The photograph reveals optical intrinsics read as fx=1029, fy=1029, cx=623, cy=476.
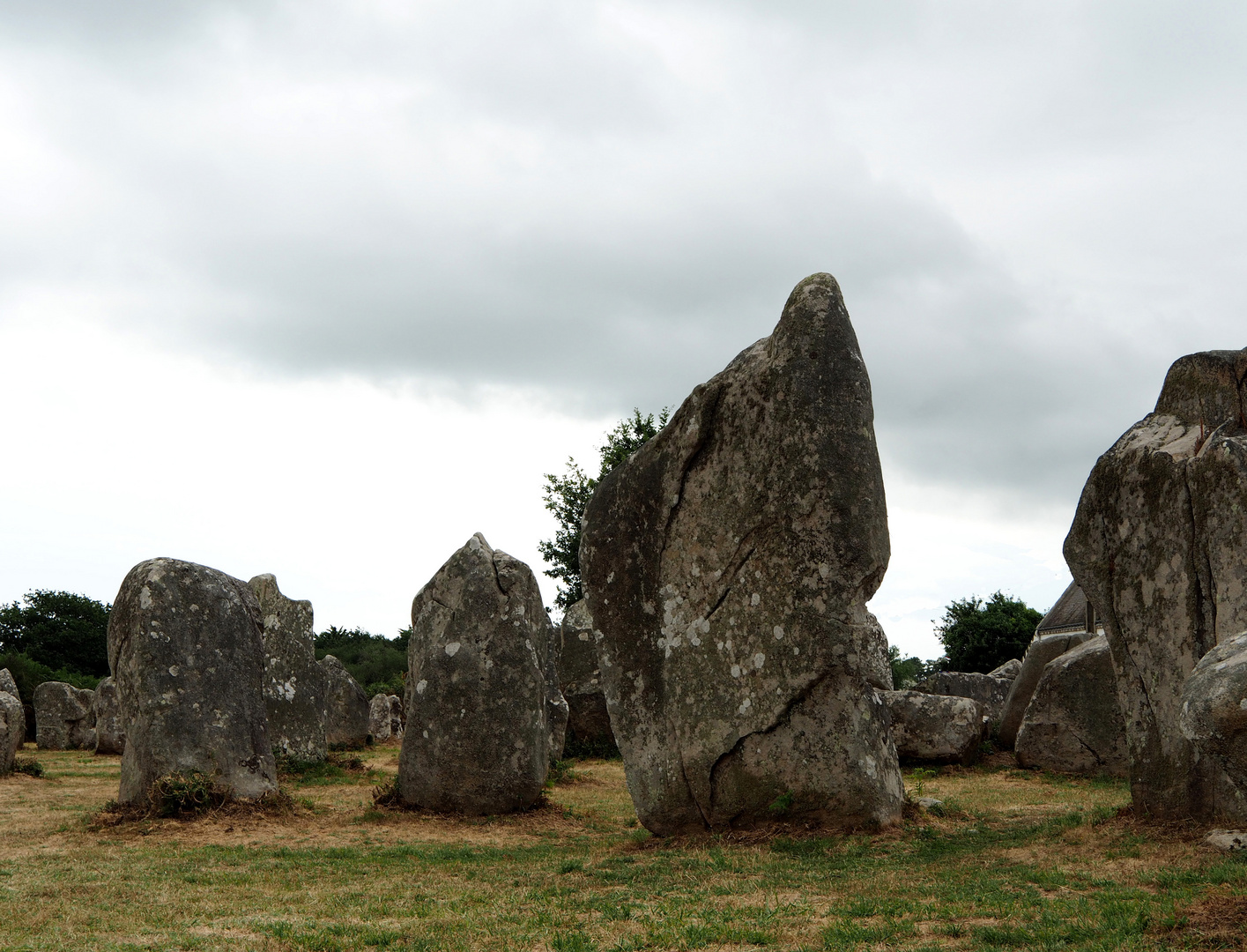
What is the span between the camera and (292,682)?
709 inches

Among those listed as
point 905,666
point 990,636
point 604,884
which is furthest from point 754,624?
point 905,666

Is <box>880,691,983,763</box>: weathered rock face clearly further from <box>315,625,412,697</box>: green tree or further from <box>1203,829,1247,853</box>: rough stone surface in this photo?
<box>315,625,412,697</box>: green tree

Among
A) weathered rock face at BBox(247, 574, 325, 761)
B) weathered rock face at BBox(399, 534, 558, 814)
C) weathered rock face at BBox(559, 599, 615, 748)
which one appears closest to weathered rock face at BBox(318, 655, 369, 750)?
weathered rock face at BBox(247, 574, 325, 761)

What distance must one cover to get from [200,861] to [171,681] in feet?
9.94

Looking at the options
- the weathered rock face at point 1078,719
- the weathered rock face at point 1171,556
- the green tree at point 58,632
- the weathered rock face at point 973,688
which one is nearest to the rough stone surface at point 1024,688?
the weathered rock face at point 1078,719

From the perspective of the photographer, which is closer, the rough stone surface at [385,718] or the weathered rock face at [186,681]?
the weathered rock face at [186,681]

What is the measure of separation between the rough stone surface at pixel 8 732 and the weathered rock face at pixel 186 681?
19.0 ft

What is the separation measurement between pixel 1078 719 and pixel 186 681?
12.3m

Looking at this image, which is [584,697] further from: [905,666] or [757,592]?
[905,666]

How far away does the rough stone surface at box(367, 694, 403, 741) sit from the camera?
88.2 ft

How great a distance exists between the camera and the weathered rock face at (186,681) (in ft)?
38.9

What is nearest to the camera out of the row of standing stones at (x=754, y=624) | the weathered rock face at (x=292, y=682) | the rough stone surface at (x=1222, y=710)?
the rough stone surface at (x=1222, y=710)

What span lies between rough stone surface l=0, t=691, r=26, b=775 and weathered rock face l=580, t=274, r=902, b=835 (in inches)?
460

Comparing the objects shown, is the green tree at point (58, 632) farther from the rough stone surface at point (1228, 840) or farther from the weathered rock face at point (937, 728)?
the rough stone surface at point (1228, 840)
